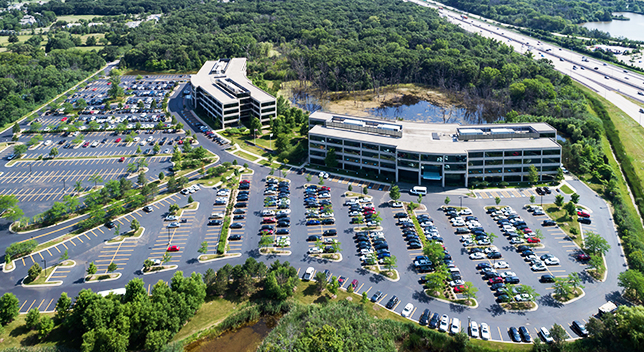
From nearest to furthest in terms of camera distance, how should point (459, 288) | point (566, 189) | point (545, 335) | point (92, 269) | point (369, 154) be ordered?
point (545, 335), point (459, 288), point (92, 269), point (566, 189), point (369, 154)

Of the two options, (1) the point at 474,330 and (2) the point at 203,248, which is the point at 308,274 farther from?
(1) the point at 474,330

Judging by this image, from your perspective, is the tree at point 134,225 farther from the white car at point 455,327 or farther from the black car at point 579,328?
the black car at point 579,328

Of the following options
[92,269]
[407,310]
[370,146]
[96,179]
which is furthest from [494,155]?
[96,179]

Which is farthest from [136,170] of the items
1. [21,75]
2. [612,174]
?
[612,174]

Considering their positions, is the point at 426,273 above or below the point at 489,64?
below

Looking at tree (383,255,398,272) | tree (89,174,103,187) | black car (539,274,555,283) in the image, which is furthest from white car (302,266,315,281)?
tree (89,174,103,187)

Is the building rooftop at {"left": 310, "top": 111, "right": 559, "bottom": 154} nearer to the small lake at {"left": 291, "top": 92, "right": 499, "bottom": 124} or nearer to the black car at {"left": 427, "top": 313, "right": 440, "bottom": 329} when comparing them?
the small lake at {"left": 291, "top": 92, "right": 499, "bottom": 124}

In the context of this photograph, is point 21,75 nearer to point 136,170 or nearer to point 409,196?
point 136,170
